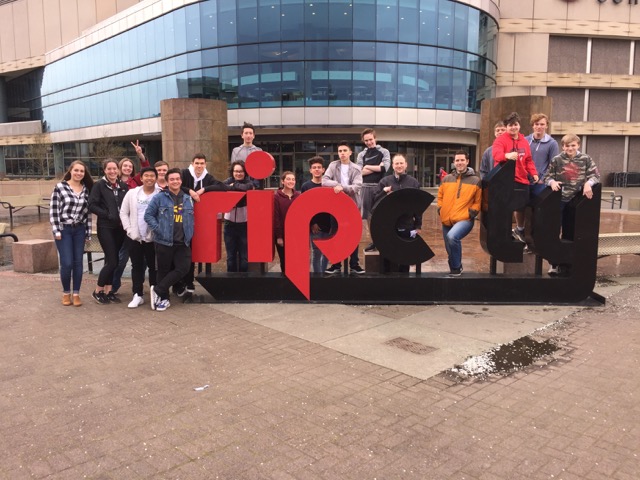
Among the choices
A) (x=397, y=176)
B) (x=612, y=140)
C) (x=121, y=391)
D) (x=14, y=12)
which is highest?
(x=14, y=12)

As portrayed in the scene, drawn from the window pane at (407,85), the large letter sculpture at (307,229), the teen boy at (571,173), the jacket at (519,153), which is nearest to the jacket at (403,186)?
the large letter sculpture at (307,229)

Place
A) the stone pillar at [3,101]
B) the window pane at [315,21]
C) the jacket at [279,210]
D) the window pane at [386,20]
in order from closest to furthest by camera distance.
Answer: the jacket at [279,210] < the window pane at [315,21] < the window pane at [386,20] < the stone pillar at [3,101]

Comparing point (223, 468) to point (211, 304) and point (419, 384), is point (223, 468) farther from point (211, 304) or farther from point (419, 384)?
point (211, 304)

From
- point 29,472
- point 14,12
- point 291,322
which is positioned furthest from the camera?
point 14,12

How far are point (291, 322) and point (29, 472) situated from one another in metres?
3.39

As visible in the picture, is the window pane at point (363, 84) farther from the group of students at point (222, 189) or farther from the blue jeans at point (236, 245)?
the blue jeans at point (236, 245)

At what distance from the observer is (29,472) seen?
310cm

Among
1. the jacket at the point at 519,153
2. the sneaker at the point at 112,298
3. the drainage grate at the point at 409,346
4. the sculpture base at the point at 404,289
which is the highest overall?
the jacket at the point at 519,153

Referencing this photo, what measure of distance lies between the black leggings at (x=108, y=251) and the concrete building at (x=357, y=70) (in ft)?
76.8

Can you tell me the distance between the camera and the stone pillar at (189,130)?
1625 centimetres

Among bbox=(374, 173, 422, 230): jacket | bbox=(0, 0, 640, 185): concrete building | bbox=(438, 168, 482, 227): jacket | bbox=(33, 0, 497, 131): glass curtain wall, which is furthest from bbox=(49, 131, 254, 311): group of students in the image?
bbox=(33, 0, 497, 131): glass curtain wall

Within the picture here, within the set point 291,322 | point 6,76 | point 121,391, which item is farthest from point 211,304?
point 6,76

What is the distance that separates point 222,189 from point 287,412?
396 cm

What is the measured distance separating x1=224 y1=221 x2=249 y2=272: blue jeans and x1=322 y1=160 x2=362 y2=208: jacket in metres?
1.38
